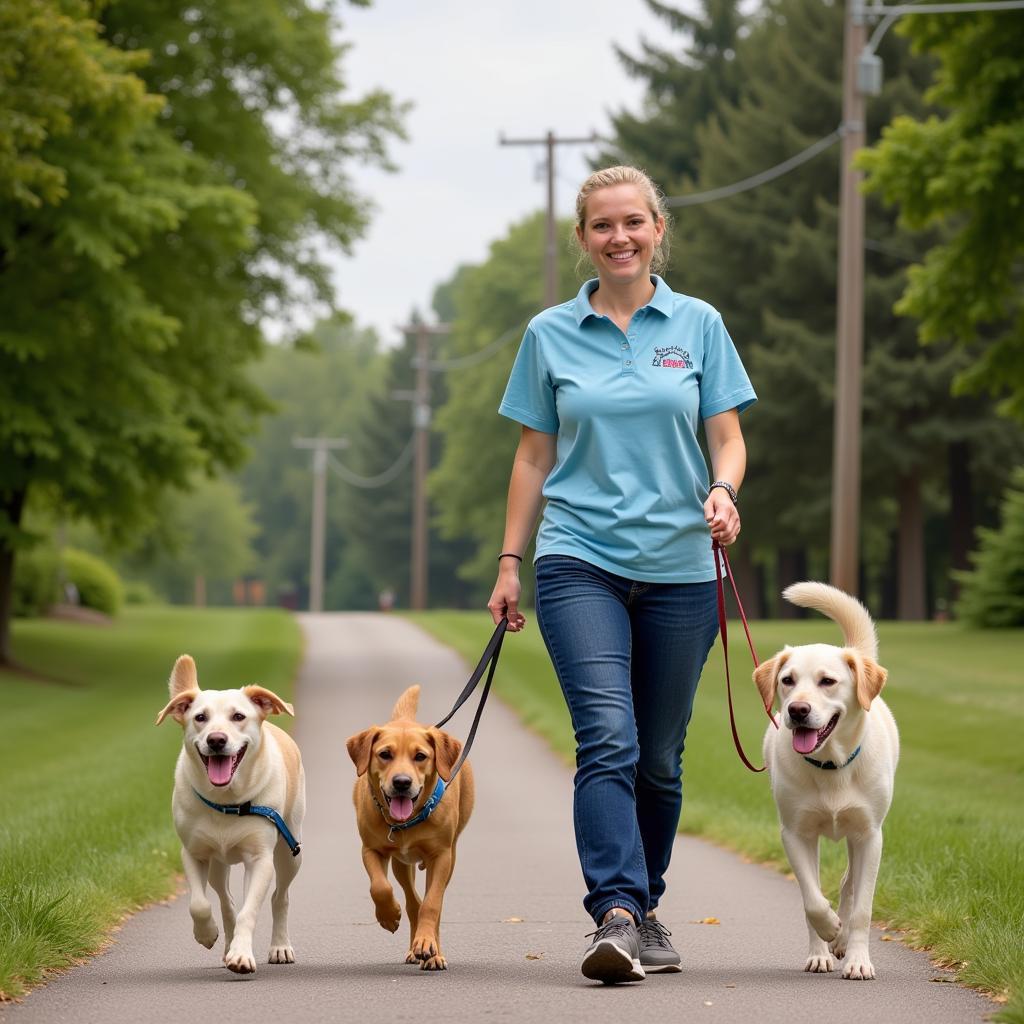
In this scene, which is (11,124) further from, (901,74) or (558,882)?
(901,74)

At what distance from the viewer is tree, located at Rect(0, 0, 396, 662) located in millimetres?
23094

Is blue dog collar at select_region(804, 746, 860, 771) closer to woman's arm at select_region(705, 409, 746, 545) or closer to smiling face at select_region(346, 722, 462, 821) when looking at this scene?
woman's arm at select_region(705, 409, 746, 545)

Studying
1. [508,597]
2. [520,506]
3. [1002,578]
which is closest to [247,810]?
[508,597]

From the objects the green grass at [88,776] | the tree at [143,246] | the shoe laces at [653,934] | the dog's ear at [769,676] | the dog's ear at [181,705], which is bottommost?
the green grass at [88,776]

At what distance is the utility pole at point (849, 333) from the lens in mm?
24953

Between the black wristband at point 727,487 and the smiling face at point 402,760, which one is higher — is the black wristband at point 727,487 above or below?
above

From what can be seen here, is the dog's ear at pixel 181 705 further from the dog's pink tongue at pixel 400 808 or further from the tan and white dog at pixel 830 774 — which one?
the tan and white dog at pixel 830 774

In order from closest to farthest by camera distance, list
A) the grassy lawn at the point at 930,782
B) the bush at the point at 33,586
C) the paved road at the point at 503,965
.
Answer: the paved road at the point at 503,965, the grassy lawn at the point at 930,782, the bush at the point at 33,586

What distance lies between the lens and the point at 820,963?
6.37 meters

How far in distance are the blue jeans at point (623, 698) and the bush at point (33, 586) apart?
38.9 m

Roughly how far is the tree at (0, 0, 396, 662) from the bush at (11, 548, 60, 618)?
14907 millimetres

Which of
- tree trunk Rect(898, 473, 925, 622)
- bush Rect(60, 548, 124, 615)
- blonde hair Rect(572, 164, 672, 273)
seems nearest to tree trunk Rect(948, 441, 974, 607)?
tree trunk Rect(898, 473, 925, 622)

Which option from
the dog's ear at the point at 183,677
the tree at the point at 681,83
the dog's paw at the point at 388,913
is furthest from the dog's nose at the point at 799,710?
the tree at the point at 681,83

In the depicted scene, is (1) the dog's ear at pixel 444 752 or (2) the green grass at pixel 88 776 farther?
(2) the green grass at pixel 88 776
